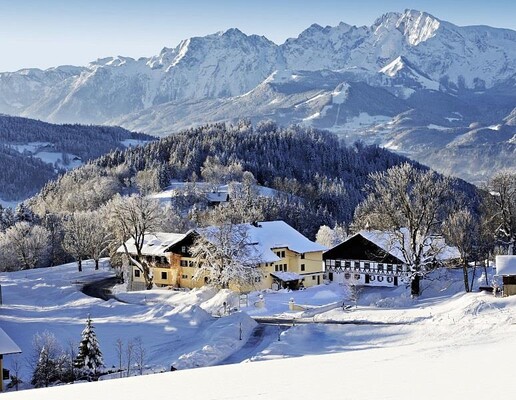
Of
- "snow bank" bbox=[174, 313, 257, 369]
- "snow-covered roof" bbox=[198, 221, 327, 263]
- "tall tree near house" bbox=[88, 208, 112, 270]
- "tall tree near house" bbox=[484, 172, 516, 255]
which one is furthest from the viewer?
"tall tree near house" bbox=[88, 208, 112, 270]

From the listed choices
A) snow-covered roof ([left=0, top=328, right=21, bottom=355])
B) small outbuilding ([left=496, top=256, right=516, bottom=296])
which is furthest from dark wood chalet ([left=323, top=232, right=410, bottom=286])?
snow-covered roof ([left=0, top=328, right=21, bottom=355])

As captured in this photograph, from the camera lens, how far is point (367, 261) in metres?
83.1

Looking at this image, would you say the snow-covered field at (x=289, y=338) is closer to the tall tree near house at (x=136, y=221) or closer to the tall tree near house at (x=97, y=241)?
the tall tree near house at (x=136, y=221)

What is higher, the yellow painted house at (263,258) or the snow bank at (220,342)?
the yellow painted house at (263,258)

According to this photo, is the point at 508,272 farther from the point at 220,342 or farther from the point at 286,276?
the point at 286,276

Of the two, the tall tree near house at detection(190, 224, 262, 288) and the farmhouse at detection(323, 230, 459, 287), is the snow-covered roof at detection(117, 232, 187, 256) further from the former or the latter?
the farmhouse at detection(323, 230, 459, 287)

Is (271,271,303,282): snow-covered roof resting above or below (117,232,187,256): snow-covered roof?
below

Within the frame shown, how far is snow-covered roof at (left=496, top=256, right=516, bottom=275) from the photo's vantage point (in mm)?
53250

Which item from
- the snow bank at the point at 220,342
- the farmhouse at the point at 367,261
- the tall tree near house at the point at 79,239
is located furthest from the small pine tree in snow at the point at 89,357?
the tall tree near house at the point at 79,239

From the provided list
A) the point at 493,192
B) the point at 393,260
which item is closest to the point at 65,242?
the point at 393,260

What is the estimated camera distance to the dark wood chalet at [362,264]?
80875 millimetres

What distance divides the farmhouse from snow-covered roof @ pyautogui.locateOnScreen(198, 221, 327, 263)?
248 cm

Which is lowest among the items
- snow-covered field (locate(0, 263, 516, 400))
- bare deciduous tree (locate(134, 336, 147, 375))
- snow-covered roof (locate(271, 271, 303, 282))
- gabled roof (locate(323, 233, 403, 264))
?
bare deciduous tree (locate(134, 336, 147, 375))

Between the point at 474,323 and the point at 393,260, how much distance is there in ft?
129
